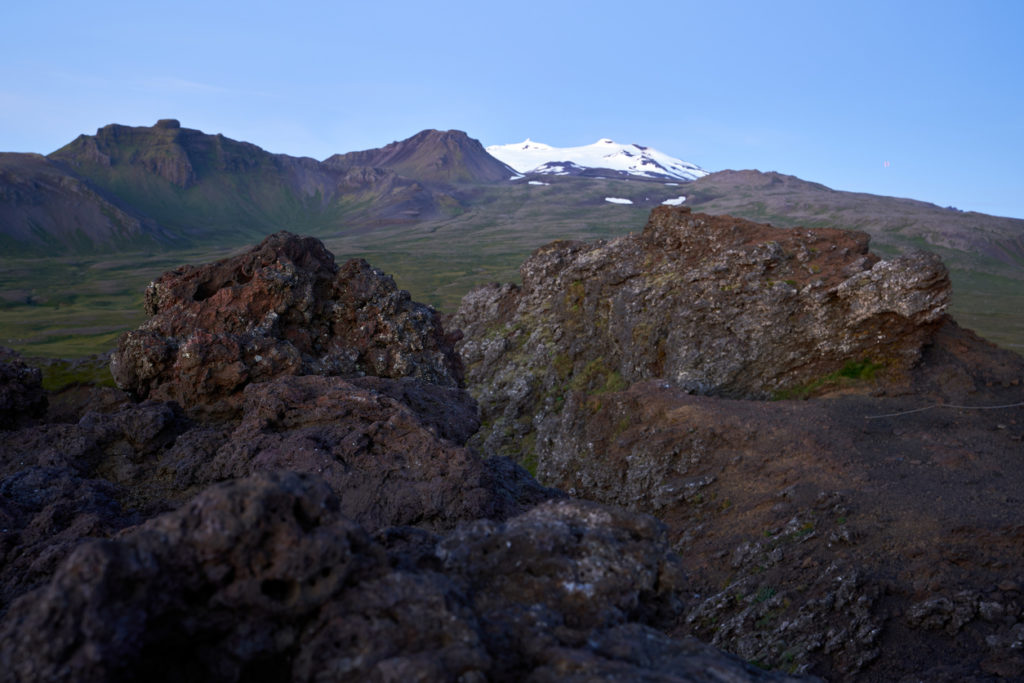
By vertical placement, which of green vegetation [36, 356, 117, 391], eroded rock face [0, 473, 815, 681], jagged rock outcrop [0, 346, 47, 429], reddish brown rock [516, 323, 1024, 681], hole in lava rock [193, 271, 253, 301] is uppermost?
hole in lava rock [193, 271, 253, 301]

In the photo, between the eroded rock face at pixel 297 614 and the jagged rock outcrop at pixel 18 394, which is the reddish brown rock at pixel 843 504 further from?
the jagged rock outcrop at pixel 18 394

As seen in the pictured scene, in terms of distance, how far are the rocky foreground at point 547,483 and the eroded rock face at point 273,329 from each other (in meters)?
0.07

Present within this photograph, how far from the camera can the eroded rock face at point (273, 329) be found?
13.5 metres

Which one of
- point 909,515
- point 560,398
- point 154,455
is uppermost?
point 154,455

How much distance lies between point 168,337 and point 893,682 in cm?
1475

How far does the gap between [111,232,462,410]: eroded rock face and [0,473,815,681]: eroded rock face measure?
30.2ft

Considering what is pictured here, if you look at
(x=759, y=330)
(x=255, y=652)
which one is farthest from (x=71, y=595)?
(x=759, y=330)

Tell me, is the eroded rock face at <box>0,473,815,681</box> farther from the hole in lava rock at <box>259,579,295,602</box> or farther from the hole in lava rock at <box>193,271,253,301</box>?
the hole in lava rock at <box>193,271,253,301</box>

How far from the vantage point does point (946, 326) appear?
84.4 ft

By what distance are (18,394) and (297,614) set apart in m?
11.4

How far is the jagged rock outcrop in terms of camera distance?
12711 millimetres

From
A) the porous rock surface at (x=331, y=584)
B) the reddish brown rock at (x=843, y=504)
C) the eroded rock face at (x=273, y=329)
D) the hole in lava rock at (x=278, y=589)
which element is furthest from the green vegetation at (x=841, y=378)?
the hole in lava rock at (x=278, y=589)

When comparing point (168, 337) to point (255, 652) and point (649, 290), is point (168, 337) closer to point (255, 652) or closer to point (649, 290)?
point (255, 652)

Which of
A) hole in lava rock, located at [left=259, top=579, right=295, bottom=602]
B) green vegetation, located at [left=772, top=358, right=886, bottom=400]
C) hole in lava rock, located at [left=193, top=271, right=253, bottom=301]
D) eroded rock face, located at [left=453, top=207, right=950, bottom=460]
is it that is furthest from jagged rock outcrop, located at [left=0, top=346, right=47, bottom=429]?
green vegetation, located at [left=772, top=358, right=886, bottom=400]
